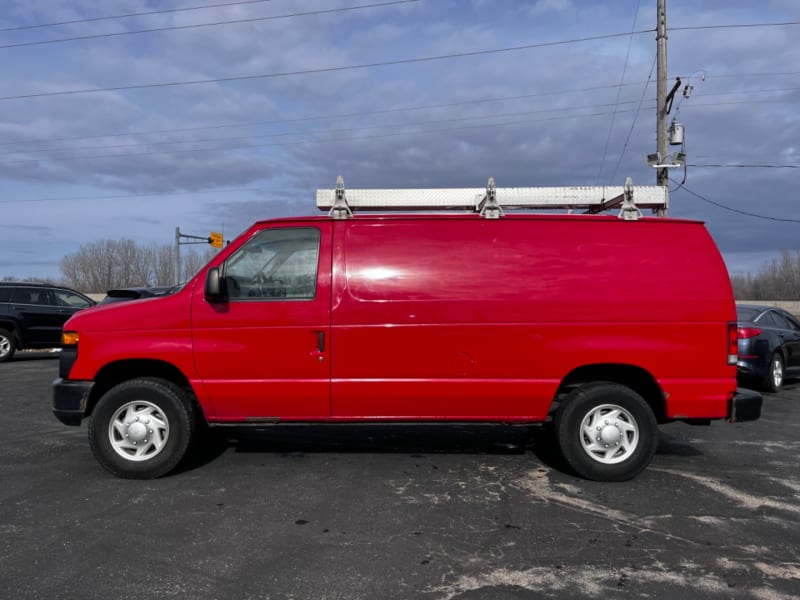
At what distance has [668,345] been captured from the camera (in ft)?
16.3

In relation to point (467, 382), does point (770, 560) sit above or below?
below

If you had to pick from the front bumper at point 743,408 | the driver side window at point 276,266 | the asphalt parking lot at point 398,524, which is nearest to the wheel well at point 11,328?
the asphalt parking lot at point 398,524

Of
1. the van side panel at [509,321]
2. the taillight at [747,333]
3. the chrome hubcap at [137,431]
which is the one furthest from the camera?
the taillight at [747,333]

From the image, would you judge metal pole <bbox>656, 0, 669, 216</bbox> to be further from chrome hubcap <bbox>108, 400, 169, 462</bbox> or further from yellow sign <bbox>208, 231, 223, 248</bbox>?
yellow sign <bbox>208, 231, 223, 248</bbox>

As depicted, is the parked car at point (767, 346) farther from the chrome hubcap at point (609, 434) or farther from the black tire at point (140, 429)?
the black tire at point (140, 429)

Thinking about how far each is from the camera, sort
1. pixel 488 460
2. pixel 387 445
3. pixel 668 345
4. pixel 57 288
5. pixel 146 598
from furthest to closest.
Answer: pixel 57 288 < pixel 387 445 < pixel 488 460 < pixel 668 345 < pixel 146 598

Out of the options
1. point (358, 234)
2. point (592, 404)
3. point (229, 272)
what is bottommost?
point (592, 404)

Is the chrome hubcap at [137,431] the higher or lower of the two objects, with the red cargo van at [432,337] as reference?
lower

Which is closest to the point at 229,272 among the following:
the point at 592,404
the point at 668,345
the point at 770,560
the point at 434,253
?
the point at 434,253

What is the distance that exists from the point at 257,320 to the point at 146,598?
7.45 ft

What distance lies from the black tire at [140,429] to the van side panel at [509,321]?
1282 mm

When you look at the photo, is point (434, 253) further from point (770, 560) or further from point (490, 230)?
point (770, 560)

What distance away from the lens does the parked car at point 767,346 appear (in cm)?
941

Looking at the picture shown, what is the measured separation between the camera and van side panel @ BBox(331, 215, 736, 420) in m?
4.96
